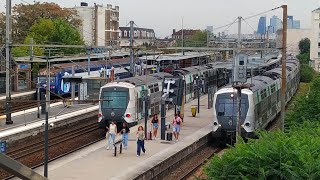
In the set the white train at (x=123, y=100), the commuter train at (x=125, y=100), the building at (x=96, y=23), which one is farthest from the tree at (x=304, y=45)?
the white train at (x=123, y=100)

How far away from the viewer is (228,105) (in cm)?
2502

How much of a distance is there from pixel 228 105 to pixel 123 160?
653 cm

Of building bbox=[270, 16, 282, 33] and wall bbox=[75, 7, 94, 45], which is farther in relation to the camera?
wall bbox=[75, 7, 94, 45]

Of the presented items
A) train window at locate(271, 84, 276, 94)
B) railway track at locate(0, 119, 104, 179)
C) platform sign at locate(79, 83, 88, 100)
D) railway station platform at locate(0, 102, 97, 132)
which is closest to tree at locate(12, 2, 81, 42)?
railway station platform at locate(0, 102, 97, 132)

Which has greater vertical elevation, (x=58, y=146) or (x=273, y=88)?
(x=273, y=88)

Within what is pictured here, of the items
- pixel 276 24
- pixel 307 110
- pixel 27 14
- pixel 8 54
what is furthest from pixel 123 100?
pixel 276 24

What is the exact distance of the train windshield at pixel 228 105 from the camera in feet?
81.0

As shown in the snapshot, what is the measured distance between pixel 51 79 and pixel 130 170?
2681 centimetres

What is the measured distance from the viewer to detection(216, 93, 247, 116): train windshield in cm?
2470

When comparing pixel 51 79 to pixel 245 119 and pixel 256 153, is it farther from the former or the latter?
pixel 256 153

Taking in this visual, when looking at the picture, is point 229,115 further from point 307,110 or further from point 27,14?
point 27,14

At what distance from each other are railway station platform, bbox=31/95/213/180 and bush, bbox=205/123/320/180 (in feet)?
28.4

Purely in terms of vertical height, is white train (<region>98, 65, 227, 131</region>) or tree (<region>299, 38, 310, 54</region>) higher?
tree (<region>299, 38, 310, 54</region>)

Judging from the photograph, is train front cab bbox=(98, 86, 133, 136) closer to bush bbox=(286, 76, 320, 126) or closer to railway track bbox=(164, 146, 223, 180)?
railway track bbox=(164, 146, 223, 180)
